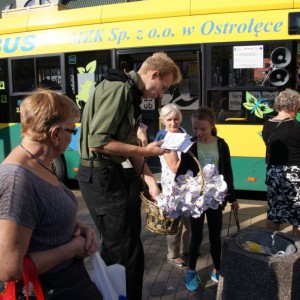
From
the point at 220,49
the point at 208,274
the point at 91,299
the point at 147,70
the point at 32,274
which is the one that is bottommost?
the point at 208,274

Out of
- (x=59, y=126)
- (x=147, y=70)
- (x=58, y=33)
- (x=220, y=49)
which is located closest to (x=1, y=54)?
(x=58, y=33)

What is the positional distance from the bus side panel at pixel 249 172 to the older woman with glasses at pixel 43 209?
13.9ft

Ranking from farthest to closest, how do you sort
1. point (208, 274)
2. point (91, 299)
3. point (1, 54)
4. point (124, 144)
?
1. point (1, 54)
2. point (208, 274)
3. point (124, 144)
4. point (91, 299)

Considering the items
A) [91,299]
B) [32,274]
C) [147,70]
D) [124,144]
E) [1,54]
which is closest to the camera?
[32,274]

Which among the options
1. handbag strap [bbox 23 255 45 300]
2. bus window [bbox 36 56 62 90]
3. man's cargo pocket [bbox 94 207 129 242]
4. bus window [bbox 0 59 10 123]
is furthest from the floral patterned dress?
bus window [bbox 0 59 10 123]

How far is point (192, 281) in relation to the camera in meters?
3.43

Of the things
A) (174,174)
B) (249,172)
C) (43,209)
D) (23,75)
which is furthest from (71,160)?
(43,209)

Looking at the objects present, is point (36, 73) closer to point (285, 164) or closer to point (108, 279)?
point (285, 164)

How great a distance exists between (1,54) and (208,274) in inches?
220

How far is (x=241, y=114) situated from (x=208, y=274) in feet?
9.03

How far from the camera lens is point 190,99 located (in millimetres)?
6676

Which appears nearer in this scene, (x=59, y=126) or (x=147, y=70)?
(x=59, y=126)

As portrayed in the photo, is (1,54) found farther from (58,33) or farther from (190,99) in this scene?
(190,99)

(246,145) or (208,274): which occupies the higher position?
(246,145)
